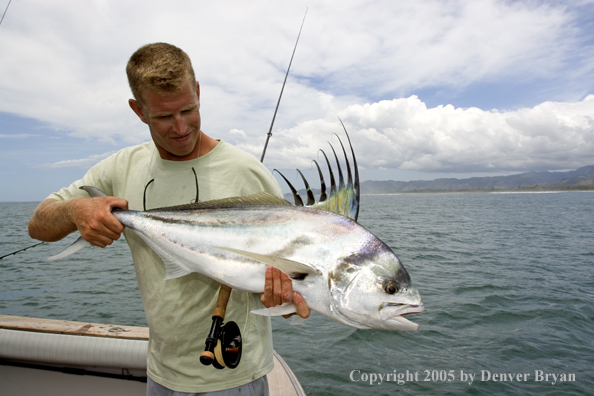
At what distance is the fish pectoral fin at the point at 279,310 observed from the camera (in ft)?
5.64

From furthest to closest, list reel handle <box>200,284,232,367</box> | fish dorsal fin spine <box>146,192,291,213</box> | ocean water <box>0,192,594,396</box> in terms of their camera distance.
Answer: ocean water <box>0,192,594,396</box> < fish dorsal fin spine <box>146,192,291,213</box> < reel handle <box>200,284,232,367</box>

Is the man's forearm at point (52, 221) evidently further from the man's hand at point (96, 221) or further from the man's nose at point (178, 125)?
the man's nose at point (178, 125)

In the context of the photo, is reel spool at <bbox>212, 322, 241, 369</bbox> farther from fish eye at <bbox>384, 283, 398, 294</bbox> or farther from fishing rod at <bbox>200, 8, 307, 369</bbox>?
fish eye at <bbox>384, 283, 398, 294</bbox>

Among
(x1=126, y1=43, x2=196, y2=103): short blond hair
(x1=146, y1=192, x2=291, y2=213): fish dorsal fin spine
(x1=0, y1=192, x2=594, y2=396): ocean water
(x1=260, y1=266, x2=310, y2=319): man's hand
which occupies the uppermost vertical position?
(x1=126, y1=43, x2=196, y2=103): short blond hair

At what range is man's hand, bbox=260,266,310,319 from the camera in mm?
1746

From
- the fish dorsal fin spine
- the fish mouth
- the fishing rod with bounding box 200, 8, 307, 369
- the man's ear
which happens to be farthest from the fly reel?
the man's ear

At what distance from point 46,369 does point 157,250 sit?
9.64 ft

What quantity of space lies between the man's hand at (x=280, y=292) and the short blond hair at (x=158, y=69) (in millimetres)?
1089

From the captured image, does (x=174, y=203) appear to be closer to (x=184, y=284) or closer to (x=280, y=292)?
(x=184, y=284)

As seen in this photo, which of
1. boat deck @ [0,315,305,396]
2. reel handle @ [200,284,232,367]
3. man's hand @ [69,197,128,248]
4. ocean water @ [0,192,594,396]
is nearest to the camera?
reel handle @ [200,284,232,367]

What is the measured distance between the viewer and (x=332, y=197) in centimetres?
205

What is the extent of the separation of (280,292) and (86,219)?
1.09 meters

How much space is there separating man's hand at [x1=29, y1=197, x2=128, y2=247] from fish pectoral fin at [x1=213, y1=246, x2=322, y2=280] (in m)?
0.69

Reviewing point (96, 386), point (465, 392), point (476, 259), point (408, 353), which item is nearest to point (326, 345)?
point (408, 353)
